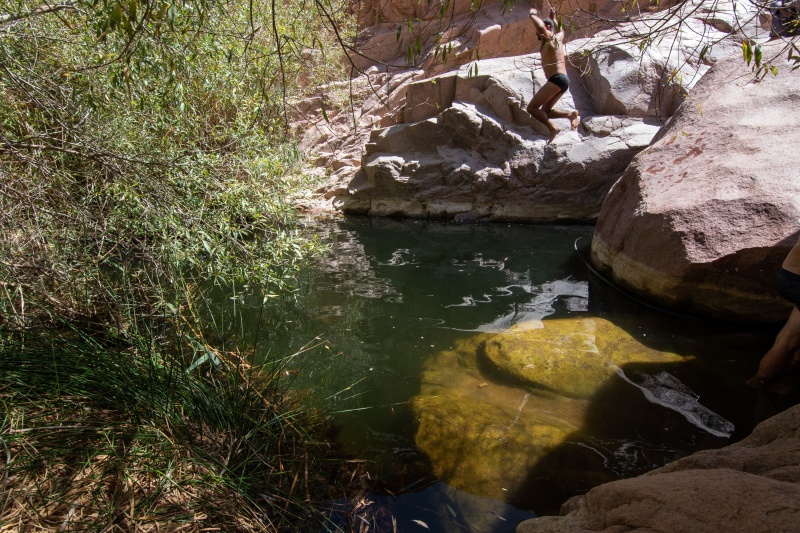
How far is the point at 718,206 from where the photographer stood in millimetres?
5387

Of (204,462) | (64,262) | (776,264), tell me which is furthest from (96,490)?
(776,264)

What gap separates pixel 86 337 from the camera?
2.93m

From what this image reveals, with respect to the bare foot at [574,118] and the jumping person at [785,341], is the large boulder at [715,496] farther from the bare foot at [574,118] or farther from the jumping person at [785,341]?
the bare foot at [574,118]

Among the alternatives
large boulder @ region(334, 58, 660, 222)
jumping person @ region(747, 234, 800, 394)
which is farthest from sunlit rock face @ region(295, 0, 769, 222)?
jumping person @ region(747, 234, 800, 394)

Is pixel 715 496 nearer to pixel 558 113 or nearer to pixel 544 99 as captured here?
pixel 544 99

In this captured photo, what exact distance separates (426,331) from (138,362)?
307cm

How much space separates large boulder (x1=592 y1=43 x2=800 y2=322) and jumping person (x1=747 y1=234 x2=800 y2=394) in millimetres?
1171

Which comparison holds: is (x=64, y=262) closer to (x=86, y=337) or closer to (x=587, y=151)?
(x=86, y=337)

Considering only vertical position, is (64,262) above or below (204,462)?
above

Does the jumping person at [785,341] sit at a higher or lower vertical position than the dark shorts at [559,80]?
lower

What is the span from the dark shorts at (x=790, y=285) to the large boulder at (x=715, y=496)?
166 centimetres

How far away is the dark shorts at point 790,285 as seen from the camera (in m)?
3.70

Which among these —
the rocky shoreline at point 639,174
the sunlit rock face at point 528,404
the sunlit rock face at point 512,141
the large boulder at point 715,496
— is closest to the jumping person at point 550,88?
the rocky shoreline at point 639,174

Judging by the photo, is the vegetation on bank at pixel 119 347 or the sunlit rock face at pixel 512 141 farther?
the sunlit rock face at pixel 512 141
